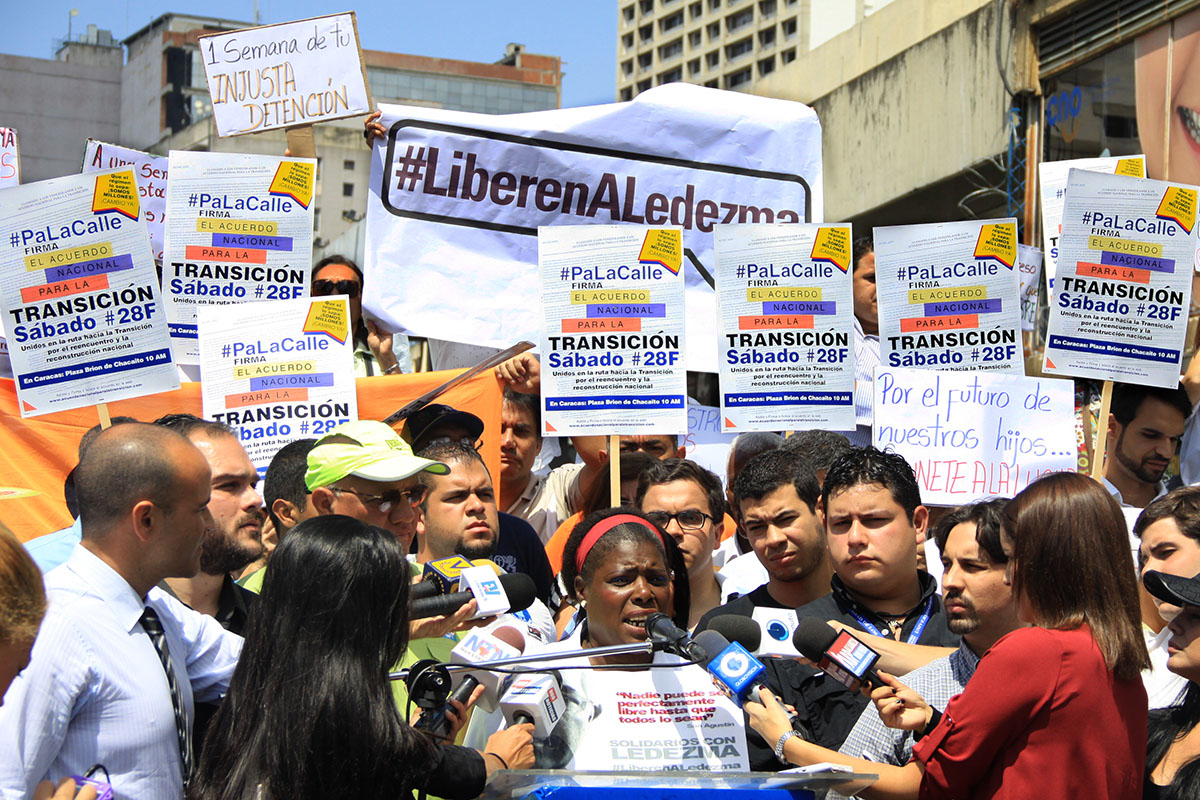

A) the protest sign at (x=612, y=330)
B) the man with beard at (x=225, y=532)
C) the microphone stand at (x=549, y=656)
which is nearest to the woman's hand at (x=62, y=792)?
the microphone stand at (x=549, y=656)

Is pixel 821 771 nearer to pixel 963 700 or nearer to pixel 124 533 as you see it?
pixel 963 700

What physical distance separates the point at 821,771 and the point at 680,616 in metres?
1.75

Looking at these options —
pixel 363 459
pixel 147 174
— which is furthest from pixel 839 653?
pixel 147 174

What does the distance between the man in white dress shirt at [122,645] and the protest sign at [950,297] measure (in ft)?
13.1

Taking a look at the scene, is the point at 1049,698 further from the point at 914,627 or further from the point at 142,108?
the point at 142,108

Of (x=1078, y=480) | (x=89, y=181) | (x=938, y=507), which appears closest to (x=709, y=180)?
(x=938, y=507)

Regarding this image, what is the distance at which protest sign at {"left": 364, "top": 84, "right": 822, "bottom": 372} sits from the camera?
7113 mm

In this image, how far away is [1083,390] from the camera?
8.26 metres

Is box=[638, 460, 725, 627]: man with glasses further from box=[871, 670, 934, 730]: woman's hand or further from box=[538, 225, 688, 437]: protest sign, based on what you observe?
box=[871, 670, 934, 730]: woman's hand

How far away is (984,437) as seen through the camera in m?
6.06

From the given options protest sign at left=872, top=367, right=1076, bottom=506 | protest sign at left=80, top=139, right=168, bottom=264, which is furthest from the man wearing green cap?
protest sign at left=80, top=139, right=168, bottom=264

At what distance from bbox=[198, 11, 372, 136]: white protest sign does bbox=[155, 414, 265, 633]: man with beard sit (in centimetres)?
261

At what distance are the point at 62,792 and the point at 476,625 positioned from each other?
1.53m

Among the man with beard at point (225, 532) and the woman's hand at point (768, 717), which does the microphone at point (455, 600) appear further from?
the man with beard at point (225, 532)
